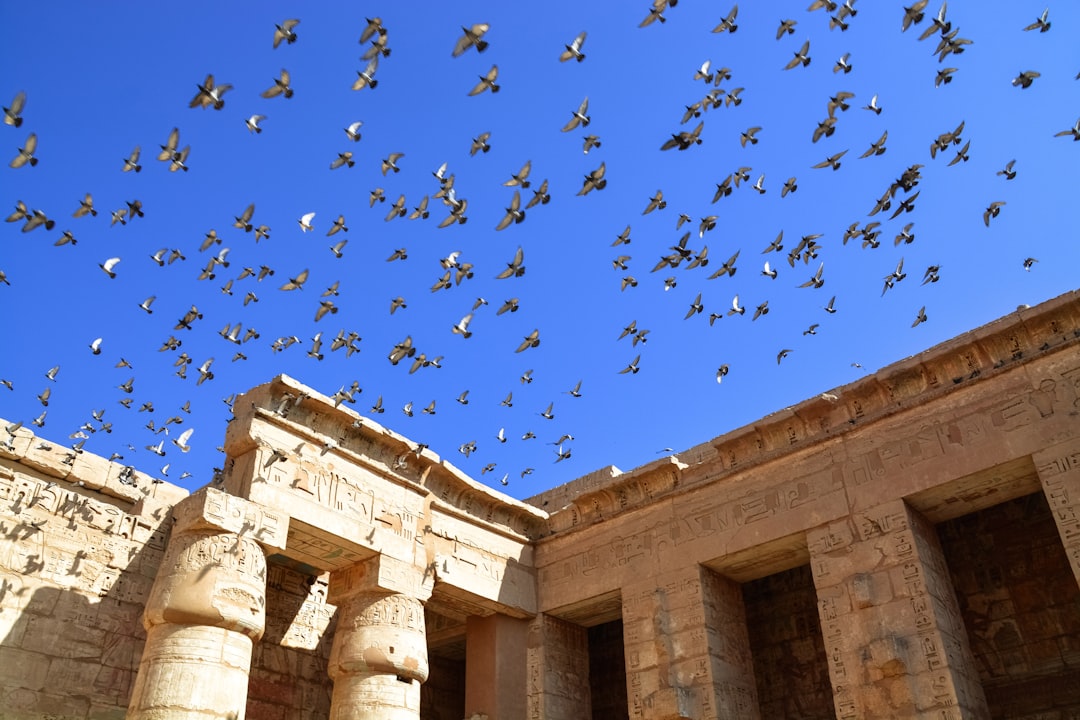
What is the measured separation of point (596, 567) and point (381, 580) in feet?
9.84

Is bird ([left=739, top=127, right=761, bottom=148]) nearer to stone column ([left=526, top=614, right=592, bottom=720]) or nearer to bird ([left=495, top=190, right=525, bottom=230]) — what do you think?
bird ([left=495, top=190, right=525, bottom=230])

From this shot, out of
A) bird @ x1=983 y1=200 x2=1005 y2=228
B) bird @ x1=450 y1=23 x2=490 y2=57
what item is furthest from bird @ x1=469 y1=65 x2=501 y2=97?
bird @ x1=983 y1=200 x2=1005 y2=228

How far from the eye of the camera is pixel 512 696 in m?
11.1

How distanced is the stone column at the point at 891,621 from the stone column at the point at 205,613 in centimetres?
598

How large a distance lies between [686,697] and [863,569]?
7.94 ft

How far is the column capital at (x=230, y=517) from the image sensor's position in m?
8.87

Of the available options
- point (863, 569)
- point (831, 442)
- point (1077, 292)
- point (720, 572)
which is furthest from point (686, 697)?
point (1077, 292)

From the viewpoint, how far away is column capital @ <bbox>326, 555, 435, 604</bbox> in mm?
10188

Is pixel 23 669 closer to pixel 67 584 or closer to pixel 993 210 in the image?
pixel 67 584

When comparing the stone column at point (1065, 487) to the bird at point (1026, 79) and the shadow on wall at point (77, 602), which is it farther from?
the shadow on wall at point (77, 602)

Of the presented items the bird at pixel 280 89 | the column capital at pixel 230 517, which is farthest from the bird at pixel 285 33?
the column capital at pixel 230 517

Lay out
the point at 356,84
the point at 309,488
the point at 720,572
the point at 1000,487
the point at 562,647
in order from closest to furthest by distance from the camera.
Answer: the point at 356,84
the point at 1000,487
the point at 309,488
the point at 720,572
the point at 562,647

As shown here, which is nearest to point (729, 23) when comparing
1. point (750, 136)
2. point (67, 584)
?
point (750, 136)

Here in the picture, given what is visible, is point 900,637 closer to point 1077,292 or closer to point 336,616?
point 1077,292
